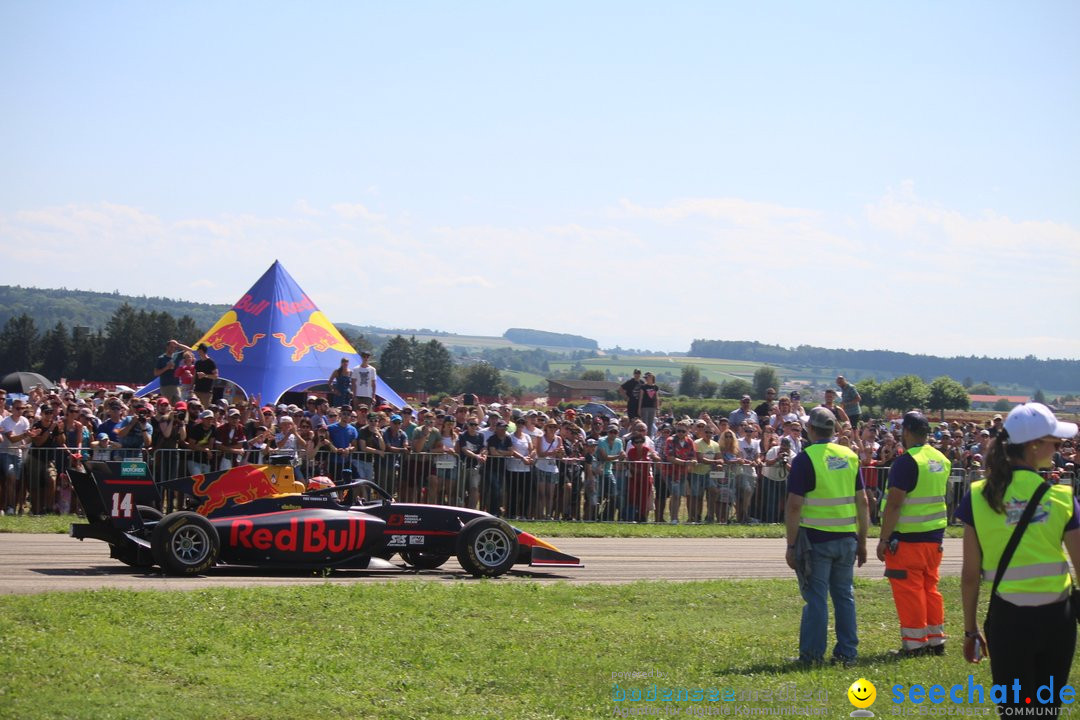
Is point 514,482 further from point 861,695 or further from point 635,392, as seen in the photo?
point 861,695

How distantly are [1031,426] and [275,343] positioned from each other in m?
24.3

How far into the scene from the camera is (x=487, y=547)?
13.3 metres

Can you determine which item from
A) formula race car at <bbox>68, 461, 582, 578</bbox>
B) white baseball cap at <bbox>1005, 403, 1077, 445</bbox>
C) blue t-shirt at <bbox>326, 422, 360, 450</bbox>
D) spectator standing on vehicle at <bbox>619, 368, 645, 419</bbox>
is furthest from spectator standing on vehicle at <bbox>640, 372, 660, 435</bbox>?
white baseball cap at <bbox>1005, 403, 1077, 445</bbox>

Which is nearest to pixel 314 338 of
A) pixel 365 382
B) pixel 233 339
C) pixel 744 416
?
pixel 233 339

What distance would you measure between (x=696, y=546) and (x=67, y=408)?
31.7 feet

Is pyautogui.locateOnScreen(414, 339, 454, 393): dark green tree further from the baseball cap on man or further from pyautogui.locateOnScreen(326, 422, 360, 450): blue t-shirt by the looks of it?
the baseball cap on man

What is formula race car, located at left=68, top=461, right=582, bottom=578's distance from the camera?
12.3 meters

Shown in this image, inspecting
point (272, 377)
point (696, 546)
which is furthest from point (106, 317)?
point (696, 546)

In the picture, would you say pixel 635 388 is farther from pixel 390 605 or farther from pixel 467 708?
pixel 467 708

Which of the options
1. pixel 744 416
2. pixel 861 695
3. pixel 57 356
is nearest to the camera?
pixel 861 695

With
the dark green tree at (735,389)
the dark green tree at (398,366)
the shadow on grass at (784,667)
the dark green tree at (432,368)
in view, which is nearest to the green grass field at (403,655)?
the shadow on grass at (784,667)

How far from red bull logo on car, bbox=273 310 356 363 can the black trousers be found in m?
24.2

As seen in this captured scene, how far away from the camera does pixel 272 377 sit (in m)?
27.8

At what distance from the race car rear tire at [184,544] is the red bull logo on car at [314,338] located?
16389 millimetres
